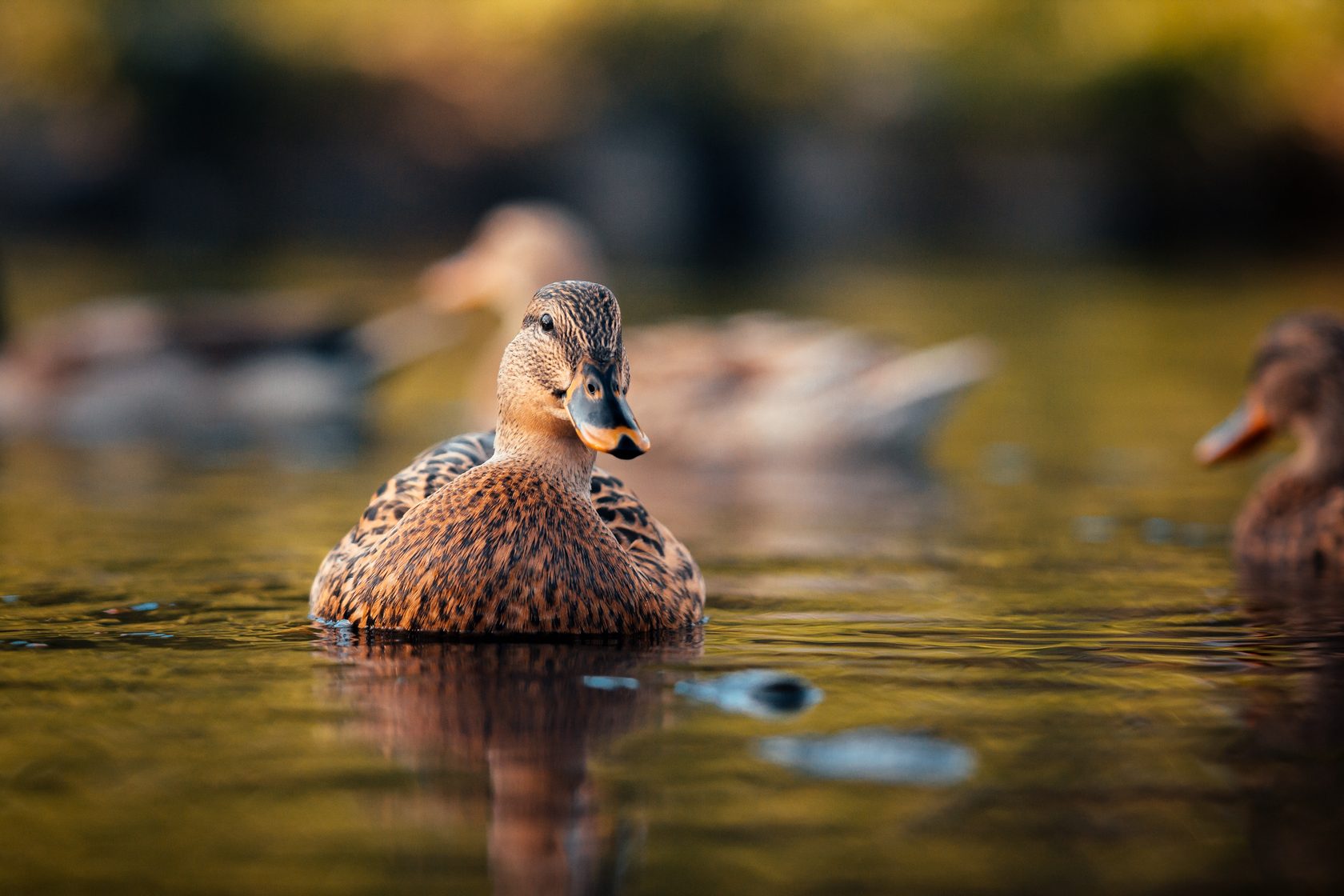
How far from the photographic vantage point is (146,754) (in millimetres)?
4297

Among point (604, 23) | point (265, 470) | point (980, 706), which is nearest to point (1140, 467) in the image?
point (265, 470)

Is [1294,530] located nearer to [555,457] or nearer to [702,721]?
[555,457]

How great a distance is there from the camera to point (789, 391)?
38.3 ft

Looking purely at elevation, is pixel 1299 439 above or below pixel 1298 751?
above

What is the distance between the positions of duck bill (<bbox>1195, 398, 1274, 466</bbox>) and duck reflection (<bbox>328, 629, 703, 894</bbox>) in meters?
3.72

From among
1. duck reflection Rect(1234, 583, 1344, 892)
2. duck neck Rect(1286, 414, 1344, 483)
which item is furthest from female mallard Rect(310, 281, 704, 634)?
duck neck Rect(1286, 414, 1344, 483)

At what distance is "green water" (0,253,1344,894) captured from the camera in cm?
357

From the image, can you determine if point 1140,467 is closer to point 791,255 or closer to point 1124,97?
point 791,255

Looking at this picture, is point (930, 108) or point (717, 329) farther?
point (930, 108)

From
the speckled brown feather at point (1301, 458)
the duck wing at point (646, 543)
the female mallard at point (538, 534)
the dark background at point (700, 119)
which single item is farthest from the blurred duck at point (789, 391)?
the dark background at point (700, 119)

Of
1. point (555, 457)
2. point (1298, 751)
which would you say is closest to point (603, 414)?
point (555, 457)

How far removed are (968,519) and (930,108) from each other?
105 ft

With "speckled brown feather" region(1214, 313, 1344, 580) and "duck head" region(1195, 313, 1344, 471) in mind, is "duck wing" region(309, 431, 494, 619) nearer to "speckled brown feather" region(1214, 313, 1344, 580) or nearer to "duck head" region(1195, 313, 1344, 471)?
"speckled brown feather" region(1214, 313, 1344, 580)

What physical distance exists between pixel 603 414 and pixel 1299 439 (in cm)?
405
